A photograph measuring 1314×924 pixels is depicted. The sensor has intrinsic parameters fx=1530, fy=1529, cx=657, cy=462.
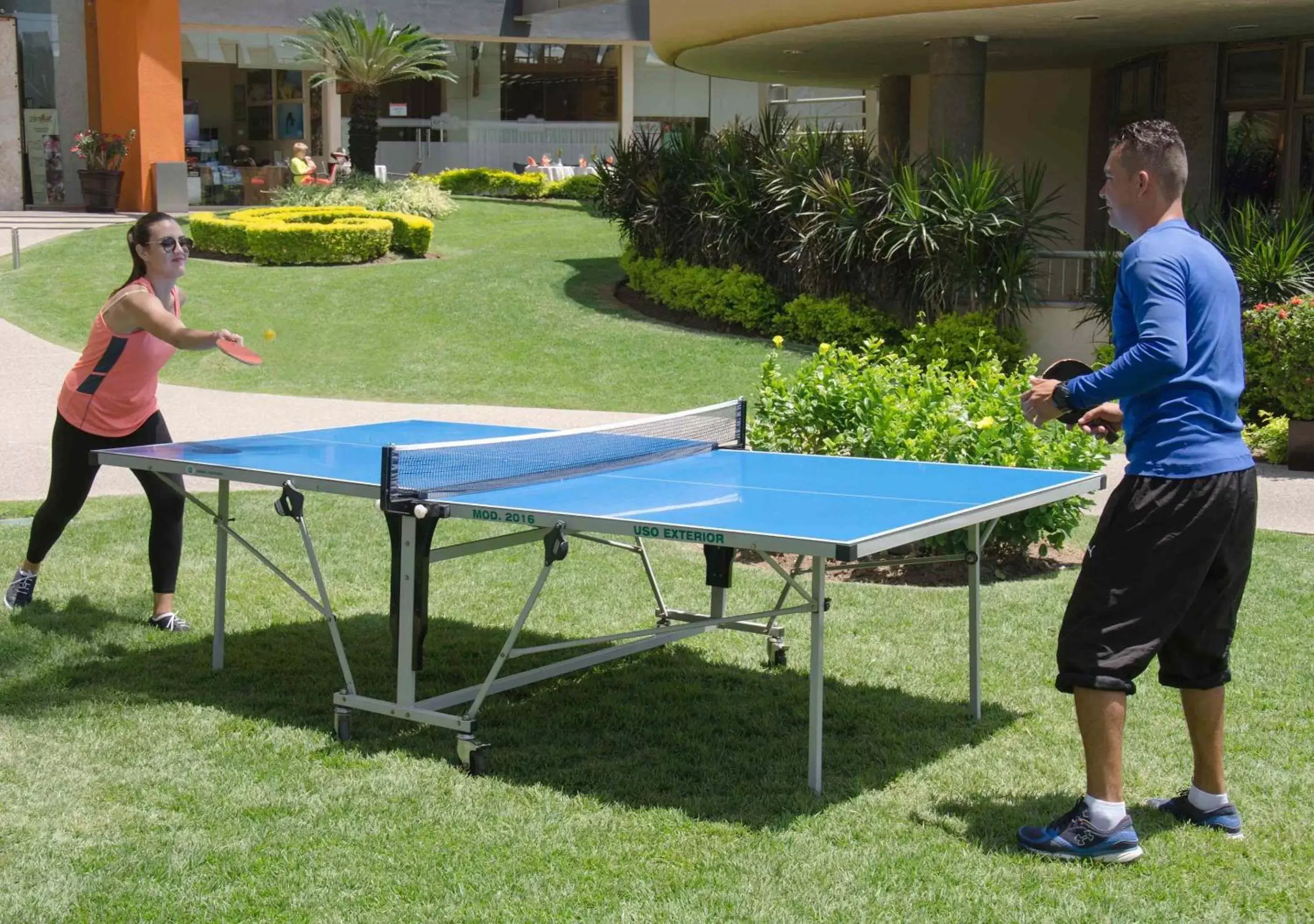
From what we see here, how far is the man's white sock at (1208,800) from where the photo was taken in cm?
493

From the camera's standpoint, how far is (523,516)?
5.15 m

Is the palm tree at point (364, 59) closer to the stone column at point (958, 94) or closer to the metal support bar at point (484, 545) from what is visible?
the stone column at point (958, 94)

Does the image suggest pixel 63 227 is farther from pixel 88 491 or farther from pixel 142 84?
pixel 88 491

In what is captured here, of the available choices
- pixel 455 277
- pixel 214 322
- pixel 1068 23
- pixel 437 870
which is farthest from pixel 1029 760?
pixel 455 277

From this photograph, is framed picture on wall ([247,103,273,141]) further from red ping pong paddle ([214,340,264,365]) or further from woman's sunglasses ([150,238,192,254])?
red ping pong paddle ([214,340,264,365])

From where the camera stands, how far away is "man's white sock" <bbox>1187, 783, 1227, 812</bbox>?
16.2 feet

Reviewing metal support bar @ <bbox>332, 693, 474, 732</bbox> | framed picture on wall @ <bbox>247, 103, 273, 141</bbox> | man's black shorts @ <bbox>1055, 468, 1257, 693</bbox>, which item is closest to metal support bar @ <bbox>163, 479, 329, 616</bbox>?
metal support bar @ <bbox>332, 693, 474, 732</bbox>

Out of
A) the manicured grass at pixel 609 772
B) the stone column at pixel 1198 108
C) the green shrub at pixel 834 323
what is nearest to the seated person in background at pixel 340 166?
the green shrub at pixel 834 323

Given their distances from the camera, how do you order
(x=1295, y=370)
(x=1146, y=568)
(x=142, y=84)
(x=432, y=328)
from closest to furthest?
(x=1146, y=568) → (x=1295, y=370) → (x=432, y=328) → (x=142, y=84)

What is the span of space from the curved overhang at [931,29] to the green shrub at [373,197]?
7820mm

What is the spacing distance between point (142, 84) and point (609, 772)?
28.9m

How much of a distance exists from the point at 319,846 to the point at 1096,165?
20034mm

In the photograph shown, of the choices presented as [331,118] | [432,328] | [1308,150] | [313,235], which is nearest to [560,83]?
[331,118]

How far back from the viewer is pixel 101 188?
31.7 metres
